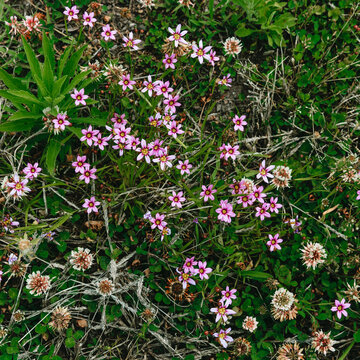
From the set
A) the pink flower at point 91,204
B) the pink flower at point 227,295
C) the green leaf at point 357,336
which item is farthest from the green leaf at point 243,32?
the green leaf at point 357,336

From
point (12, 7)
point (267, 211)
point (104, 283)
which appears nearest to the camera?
point (104, 283)

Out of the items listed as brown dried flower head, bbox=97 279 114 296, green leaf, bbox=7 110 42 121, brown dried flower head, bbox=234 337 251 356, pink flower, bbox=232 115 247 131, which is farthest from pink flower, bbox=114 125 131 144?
brown dried flower head, bbox=234 337 251 356

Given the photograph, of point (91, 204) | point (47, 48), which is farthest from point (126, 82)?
point (91, 204)

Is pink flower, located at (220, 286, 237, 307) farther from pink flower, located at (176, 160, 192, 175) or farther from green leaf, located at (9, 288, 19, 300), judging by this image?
green leaf, located at (9, 288, 19, 300)

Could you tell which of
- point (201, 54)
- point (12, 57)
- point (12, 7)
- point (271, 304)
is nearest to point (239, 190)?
point (271, 304)

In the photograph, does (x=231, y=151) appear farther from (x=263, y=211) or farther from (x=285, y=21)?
(x=285, y=21)

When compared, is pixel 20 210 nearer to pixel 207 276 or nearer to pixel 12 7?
pixel 207 276
